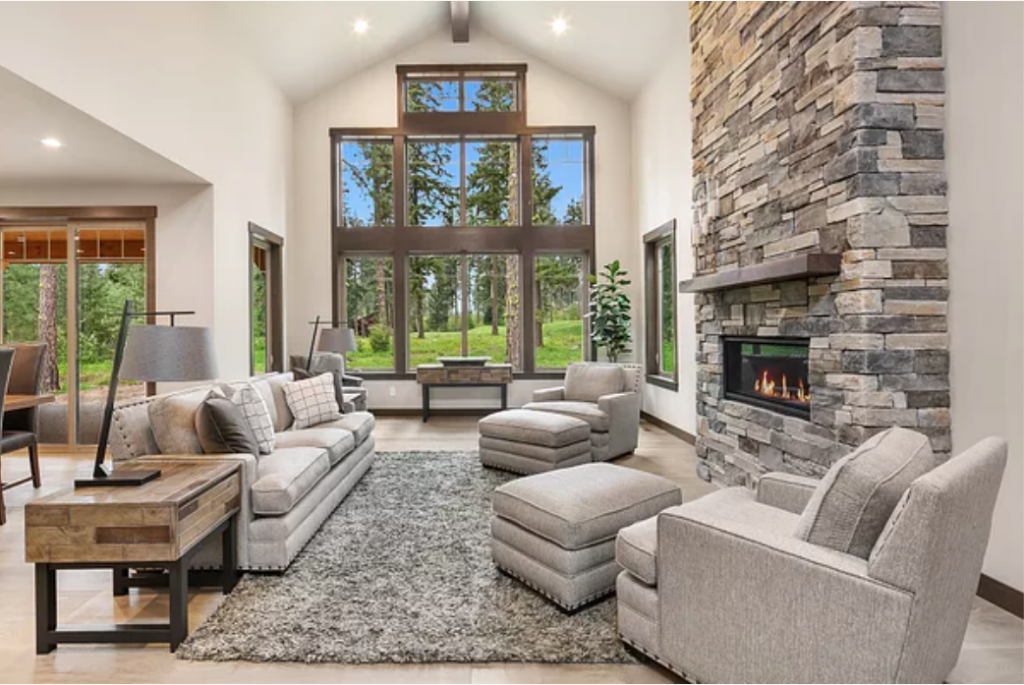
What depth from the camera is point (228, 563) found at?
2.63 m

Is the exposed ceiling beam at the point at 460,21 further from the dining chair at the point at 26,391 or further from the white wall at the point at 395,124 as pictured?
the dining chair at the point at 26,391

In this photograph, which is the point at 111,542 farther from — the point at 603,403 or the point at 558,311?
the point at 558,311

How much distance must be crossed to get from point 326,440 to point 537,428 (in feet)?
5.46

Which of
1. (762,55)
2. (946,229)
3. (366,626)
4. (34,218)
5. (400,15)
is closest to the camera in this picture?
(366,626)

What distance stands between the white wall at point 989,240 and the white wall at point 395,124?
5107mm

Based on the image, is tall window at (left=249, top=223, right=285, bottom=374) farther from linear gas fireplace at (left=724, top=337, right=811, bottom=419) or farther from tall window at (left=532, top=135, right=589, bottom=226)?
linear gas fireplace at (left=724, top=337, right=811, bottom=419)

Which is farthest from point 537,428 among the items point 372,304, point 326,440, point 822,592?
point 372,304

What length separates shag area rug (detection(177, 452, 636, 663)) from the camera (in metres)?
2.09

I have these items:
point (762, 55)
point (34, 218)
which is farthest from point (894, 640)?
point (34, 218)

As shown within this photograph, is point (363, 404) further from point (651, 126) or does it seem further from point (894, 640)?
point (894, 640)

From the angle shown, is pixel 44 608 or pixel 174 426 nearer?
pixel 44 608

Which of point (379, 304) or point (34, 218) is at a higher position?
point (34, 218)

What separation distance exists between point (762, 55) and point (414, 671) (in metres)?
3.97

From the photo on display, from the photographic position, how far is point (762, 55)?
11.8 ft
